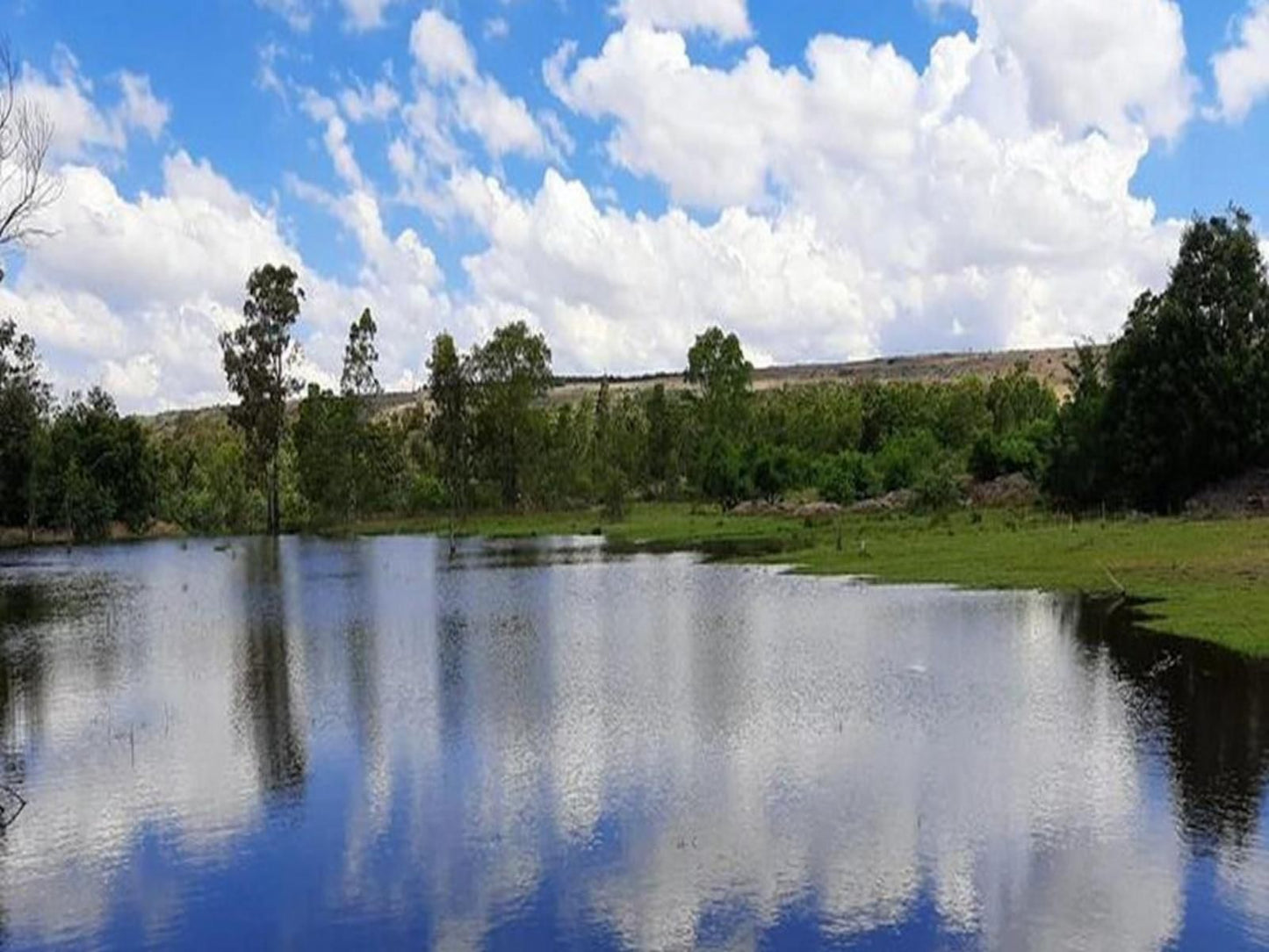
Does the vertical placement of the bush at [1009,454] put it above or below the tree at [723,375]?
below

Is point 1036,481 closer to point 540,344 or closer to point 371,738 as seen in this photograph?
point 540,344

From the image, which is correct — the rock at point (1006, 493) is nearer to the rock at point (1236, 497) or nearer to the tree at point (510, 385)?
the rock at point (1236, 497)

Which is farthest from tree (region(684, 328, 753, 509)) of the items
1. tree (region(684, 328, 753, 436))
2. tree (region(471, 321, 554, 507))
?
tree (region(471, 321, 554, 507))

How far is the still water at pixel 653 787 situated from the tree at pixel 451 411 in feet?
230

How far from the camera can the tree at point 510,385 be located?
4053 inches

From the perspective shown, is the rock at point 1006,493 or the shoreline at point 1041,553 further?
the rock at point 1006,493

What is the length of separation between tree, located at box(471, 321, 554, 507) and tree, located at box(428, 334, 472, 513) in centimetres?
102

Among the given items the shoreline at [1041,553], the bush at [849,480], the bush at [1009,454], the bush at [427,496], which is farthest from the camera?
the bush at [427,496]

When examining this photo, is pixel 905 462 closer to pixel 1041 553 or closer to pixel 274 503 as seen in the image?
pixel 1041 553

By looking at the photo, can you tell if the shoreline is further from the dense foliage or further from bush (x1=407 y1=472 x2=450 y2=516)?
bush (x1=407 y1=472 x2=450 y2=516)

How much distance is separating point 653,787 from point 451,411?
88.3 m

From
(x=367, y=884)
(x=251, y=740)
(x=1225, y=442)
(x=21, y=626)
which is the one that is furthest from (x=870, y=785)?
(x=1225, y=442)

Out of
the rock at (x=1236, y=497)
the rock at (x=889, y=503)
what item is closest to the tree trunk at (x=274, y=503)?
the rock at (x=889, y=503)

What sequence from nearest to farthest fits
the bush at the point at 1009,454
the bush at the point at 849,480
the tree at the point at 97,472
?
the bush at the point at 1009,454
the bush at the point at 849,480
the tree at the point at 97,472
